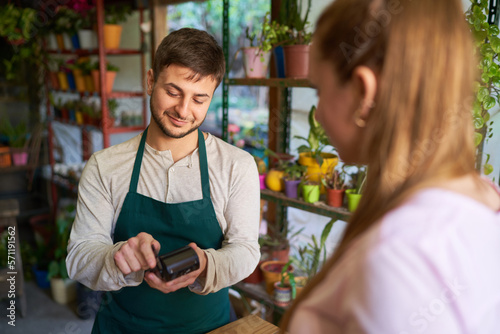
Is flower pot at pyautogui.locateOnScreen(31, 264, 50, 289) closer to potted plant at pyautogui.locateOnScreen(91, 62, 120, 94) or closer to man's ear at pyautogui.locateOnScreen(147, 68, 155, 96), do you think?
potted plant at pyautogui.locateOnScreen(91, 62, 120, 94)

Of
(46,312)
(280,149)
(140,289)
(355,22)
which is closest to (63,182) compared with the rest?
(46,312)

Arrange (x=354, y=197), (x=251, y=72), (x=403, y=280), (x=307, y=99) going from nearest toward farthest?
(x=403, y=280) → (x=354, y=197) → (x=251, y=72) → (x=307, y=99)

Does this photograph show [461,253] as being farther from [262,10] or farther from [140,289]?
[262,10]

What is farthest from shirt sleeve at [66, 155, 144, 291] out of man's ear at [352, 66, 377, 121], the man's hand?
man's ear at [352, 66, 377, 121]

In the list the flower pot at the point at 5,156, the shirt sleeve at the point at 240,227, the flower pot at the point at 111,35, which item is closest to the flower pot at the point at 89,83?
the flower pot at the point at 111,35

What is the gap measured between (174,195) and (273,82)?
0.89m

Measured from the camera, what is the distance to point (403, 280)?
1.42 ft

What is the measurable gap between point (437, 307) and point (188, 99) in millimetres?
913

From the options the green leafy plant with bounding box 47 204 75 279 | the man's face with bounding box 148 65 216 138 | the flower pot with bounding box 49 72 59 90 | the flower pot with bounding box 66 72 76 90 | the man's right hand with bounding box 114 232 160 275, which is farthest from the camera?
the flower pot with bounding box 49 72 59 90

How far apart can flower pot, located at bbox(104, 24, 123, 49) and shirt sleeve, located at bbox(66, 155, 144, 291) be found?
2.35 meters

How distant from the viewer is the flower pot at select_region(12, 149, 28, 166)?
3817 mm

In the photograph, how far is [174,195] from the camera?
50.2 inches

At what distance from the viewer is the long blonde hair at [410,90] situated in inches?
19.4

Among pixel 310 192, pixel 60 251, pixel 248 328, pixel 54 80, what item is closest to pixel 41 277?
pixel 60 251
